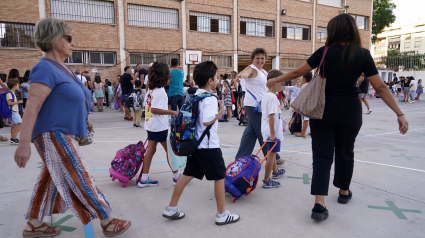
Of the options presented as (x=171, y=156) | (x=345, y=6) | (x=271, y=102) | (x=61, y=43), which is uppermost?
(x=345, y=6)

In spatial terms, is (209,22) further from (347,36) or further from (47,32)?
(47,32)

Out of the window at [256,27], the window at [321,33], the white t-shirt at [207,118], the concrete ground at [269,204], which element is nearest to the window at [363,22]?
the window at [321,33]

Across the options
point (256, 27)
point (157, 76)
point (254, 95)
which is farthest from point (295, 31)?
point (157, 76)

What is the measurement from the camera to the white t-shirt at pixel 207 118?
2.88 metres

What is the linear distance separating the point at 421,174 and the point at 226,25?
67.9 ft

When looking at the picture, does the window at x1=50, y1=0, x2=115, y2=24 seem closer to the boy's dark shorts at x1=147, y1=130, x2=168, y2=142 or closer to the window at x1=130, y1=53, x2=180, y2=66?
the window at x1=130, y1=53, x2=180, y2=66

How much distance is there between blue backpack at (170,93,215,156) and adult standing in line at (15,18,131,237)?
2.55 ft

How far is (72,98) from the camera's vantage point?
246 centimetres

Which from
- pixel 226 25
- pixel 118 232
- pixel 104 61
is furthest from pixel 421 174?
pixel 226 25

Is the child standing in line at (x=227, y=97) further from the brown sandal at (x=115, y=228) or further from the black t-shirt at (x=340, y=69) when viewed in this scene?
the brown sandal at (x=115, y=228)

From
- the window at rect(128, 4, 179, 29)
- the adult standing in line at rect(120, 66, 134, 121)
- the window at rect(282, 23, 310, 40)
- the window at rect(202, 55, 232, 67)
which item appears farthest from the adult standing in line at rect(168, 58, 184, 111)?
the window at rect(282, 23, 310, 40)

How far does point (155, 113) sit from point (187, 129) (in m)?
1.28

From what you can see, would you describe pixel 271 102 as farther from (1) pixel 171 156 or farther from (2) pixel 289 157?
(2) pixel 289 157

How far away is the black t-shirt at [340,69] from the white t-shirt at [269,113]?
0.87 m
